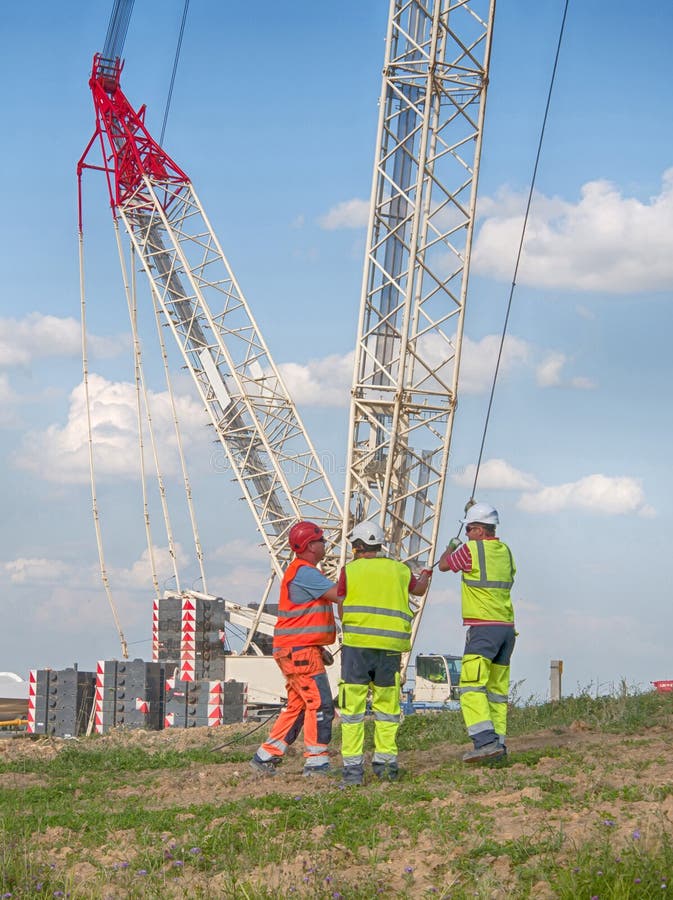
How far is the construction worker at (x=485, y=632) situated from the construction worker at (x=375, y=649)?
22.4 inches

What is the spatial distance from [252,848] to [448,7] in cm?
2079

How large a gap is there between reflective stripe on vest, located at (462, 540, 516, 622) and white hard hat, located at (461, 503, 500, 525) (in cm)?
21

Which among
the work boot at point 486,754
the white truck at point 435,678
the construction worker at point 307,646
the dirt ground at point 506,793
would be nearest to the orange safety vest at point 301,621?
the construction worker at point 307,646

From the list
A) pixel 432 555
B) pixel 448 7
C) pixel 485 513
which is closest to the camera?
pixel 485 513

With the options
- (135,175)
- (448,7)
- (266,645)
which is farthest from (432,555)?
(135,175)

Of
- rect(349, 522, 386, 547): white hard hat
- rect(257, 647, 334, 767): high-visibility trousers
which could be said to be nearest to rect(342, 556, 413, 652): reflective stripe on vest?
rect(349, 522, 386, 547): white hard hat

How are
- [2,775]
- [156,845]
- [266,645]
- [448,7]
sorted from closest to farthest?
[156,845] → [2,775] → [448,7] → [266,645]

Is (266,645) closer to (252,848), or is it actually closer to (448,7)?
(448,7)

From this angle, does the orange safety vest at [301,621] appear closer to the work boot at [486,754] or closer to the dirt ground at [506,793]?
the dirt ground at [506,793]

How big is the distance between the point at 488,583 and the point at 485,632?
35cm

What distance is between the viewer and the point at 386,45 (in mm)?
24156

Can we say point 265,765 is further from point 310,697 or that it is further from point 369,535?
point 369,535

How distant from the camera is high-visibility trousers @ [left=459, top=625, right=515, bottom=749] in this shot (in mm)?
8406

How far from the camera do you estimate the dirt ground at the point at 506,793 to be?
18.6ft
